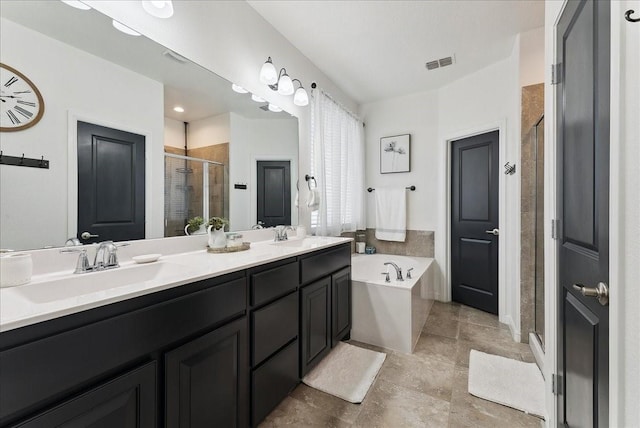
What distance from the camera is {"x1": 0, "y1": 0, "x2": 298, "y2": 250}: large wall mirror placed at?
3.35ft

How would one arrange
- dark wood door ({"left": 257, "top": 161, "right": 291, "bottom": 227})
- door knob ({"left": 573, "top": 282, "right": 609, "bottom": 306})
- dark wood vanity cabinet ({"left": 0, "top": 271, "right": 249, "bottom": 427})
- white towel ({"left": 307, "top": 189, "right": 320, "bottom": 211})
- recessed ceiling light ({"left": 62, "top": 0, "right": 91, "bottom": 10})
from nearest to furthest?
dark wood vanity cabinet ({"left": 0, "top": 271, "right": 249, "bottom": 427}) < door knob ({"left": 573, "top": 282, "right": 609, "bottom": 306}) < recessed ceiling light ({"left": 62, "top": 0, "right": 91, "bottom": 10}) < dark wood door ({"left": 257, "top": 161, "right": 291, "bottom": 227}) < white towel ({"left": 307, "top": 189, "right": 320, "bottom": 211})

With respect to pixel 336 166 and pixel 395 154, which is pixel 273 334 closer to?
pixel 336 166

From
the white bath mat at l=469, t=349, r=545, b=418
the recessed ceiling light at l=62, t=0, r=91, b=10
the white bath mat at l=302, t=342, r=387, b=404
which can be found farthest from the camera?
the white bath mat at l=302, t=342, r=387, b=404

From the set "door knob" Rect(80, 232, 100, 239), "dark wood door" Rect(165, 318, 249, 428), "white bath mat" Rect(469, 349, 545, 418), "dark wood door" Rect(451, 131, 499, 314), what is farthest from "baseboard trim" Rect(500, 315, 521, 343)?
"door knob" Rect(80, 232, 100, 239)

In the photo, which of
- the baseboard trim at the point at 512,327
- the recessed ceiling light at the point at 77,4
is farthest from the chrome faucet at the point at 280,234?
the baseboard trim at the point at 512,327

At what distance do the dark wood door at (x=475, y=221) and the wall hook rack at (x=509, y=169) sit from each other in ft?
0.73

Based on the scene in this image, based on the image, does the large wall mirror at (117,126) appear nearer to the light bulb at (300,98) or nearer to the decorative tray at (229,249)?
the decorative tray at (229,249)

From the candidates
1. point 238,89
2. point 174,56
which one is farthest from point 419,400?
point 174,56

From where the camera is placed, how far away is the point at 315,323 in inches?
72.7

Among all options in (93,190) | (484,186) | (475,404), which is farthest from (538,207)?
(93,190)

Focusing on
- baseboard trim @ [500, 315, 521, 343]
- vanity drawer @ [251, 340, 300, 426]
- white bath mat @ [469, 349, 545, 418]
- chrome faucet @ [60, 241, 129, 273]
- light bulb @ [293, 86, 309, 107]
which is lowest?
white bath mat @ [469, 349, 545, 418]

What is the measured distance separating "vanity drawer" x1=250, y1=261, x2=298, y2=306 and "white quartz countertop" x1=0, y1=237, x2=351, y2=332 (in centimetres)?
7

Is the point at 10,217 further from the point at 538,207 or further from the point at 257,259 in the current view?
the point at 538,207

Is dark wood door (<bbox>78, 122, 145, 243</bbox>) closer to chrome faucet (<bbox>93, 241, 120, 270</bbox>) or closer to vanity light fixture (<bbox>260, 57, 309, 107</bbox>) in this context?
chrome faucet (<bbox>93, 241, 120, 270</bbox>)
